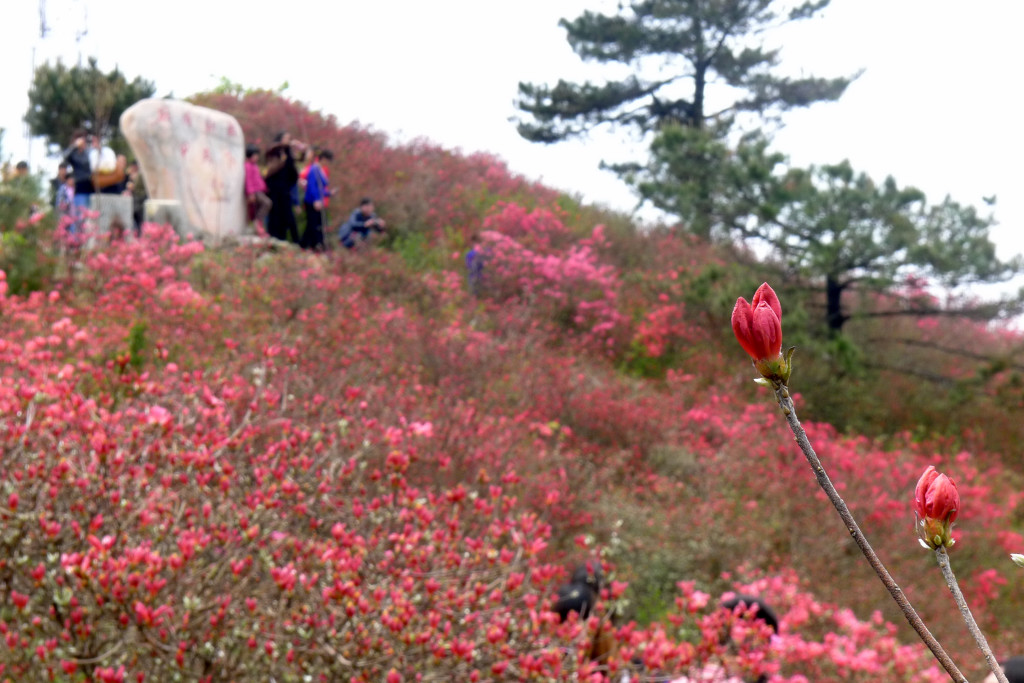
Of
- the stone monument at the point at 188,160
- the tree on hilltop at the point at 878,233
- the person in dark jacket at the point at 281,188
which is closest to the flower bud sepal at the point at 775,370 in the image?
the tree on hilltop at the point at 878,233

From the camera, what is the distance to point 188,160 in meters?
11.1

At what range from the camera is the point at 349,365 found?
6.16 metres

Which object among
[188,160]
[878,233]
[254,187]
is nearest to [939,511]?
[878,233]

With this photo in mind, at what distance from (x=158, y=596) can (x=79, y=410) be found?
0.84 metres

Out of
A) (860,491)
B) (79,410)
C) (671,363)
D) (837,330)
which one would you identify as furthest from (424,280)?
(79,410)

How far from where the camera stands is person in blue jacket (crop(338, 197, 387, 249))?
11.2 meters

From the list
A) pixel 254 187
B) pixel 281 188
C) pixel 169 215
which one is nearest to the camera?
pixel 169 215

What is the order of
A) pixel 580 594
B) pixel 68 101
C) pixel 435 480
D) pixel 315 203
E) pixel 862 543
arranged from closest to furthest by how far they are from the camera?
pixel 862 543 → pixel 580 594 → pixel 435 480 → pixel 315 203 → pixel 68 101

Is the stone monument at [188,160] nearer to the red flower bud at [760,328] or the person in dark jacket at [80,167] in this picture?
the person in dark jacket at [80,167]

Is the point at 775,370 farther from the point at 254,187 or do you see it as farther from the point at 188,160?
the point at 254,187

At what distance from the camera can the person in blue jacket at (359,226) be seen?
1124 centimetres

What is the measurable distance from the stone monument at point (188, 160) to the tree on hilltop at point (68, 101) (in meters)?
5.84

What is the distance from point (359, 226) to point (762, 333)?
11.2 m

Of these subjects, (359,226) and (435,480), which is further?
(359,226)
